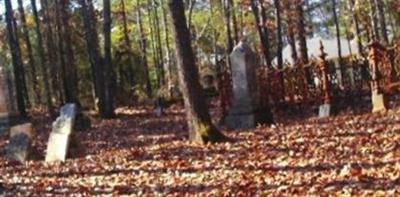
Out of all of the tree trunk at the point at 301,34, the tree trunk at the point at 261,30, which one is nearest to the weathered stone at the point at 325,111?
the tree trunk at the point at 301,34

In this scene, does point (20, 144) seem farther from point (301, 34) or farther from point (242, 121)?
point (301, 34)

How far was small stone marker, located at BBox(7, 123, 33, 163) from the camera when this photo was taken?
52.7 ft

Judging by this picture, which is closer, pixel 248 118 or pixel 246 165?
pixel 246 165

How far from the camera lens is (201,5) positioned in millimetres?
59250

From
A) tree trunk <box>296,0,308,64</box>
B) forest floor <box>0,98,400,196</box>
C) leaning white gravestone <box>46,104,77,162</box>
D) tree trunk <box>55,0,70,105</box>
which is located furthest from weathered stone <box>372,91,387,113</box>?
tree trunk <box>55,0,70,105</box>

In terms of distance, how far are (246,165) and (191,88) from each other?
12.1 feet

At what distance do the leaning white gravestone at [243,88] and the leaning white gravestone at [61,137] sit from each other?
4.01 meters

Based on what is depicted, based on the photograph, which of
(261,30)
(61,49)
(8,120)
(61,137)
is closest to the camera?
(61,137)

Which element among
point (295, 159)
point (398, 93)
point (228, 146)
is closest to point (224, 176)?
point (295, 159)

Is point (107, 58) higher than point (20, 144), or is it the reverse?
point (107, 58)

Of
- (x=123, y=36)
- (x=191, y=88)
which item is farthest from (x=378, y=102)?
(x=123, y=36)

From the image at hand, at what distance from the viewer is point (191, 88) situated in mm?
14227

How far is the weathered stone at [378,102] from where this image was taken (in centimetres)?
1672

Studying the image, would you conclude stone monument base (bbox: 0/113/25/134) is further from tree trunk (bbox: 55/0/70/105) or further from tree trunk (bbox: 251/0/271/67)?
tree trunk (bbox: 251/0/271/67)
